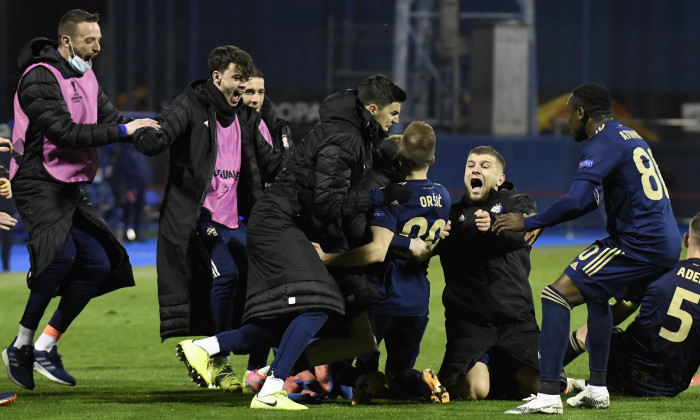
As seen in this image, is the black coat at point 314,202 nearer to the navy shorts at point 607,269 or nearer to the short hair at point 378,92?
the short hair at point 378,92

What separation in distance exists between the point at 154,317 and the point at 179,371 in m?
3.33

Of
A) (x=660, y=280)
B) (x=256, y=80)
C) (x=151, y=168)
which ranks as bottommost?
(x=151, y=168)

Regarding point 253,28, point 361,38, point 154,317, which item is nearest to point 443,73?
point 361,38

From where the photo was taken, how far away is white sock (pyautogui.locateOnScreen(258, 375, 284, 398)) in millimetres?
5676

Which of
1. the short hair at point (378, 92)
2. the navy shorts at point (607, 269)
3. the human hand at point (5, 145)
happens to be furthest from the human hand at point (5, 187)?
the navy shorts at point (607, 269)

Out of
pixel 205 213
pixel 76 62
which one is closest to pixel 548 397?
pixel 205 213

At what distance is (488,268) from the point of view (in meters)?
6.60

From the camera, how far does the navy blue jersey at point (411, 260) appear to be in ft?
20.6

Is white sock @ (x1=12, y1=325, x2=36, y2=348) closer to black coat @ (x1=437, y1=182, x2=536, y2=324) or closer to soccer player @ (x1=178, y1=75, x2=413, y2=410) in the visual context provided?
soccer player @ (x1=178, y1=75, x2=413, y2=410)

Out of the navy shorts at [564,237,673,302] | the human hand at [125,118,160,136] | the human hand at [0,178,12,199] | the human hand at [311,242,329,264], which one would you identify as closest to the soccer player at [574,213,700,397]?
the navy shorts at [564,237,673,302]

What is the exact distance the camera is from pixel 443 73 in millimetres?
24797

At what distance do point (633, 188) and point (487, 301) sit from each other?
1.16m

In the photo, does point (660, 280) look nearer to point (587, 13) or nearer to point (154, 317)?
point (154, 317)

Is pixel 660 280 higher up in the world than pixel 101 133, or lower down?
lower down
